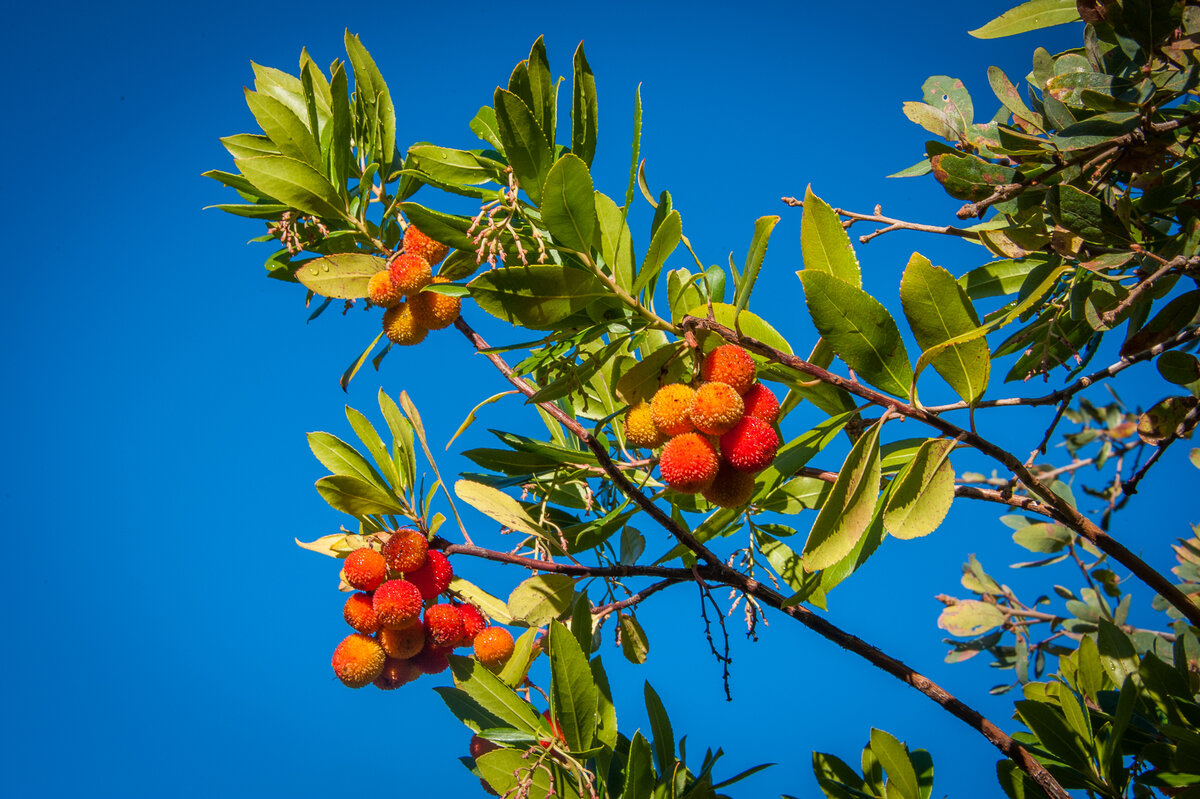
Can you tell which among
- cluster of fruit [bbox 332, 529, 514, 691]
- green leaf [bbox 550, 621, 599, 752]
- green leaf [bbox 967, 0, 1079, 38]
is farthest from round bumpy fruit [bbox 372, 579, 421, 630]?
green leaf [bbox 967, 0, 1079, 38]

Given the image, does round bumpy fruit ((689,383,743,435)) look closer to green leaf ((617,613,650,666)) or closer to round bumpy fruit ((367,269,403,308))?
round bumpy fruit ((367,269,403,308))

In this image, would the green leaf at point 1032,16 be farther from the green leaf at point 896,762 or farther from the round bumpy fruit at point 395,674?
the round bumpy fruit at point 395,674

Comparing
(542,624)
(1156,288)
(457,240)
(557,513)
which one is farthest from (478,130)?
(1156,288)

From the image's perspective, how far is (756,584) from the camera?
3.13ft

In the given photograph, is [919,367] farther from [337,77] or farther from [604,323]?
[337,77]

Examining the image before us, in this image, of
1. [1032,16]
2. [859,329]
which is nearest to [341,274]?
[859,329]

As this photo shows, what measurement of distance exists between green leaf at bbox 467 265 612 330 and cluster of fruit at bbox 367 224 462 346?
22 centimetres

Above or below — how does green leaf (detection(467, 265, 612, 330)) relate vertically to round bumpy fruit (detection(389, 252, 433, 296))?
below

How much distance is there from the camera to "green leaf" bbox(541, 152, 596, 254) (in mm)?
679

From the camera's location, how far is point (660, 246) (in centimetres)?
77

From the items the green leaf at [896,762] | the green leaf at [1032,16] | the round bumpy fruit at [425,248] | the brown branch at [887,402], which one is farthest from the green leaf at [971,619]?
the round bumpy fruit at [425,248]

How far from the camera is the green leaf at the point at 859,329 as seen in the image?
2.27 ft

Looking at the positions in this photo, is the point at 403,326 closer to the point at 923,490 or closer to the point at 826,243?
the point at 826,243

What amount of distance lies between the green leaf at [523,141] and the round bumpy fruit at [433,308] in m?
0.23
